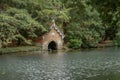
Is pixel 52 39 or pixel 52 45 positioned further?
pixel 52 45

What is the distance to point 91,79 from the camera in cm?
2202

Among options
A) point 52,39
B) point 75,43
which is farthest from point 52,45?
point 75,43

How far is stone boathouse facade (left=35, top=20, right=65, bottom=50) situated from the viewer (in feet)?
163

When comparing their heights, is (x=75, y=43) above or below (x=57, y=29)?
below

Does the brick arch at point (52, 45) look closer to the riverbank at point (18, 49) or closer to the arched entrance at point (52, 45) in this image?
the arched entrance at point (52, 45)

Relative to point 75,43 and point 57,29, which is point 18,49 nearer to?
point 57,29

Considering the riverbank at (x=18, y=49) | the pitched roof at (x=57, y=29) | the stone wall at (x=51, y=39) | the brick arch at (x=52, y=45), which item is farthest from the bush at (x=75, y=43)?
the riverbank at (x=18, y=49)

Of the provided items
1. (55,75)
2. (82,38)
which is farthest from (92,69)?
(82,38)

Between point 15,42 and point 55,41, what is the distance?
6665mm

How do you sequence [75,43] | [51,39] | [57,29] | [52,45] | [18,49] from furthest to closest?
[52,45] → [75,43] → [51,39] → [57,29] → [18,49]

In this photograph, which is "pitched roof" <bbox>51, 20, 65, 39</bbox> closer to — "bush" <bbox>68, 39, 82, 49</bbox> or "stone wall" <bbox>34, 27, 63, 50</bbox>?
"stone wall" <bbox>34, 27, 63, 50</bbox>

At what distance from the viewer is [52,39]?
51.0 m

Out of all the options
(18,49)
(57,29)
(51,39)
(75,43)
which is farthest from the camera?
(75,43)

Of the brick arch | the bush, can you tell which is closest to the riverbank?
the brick arch
